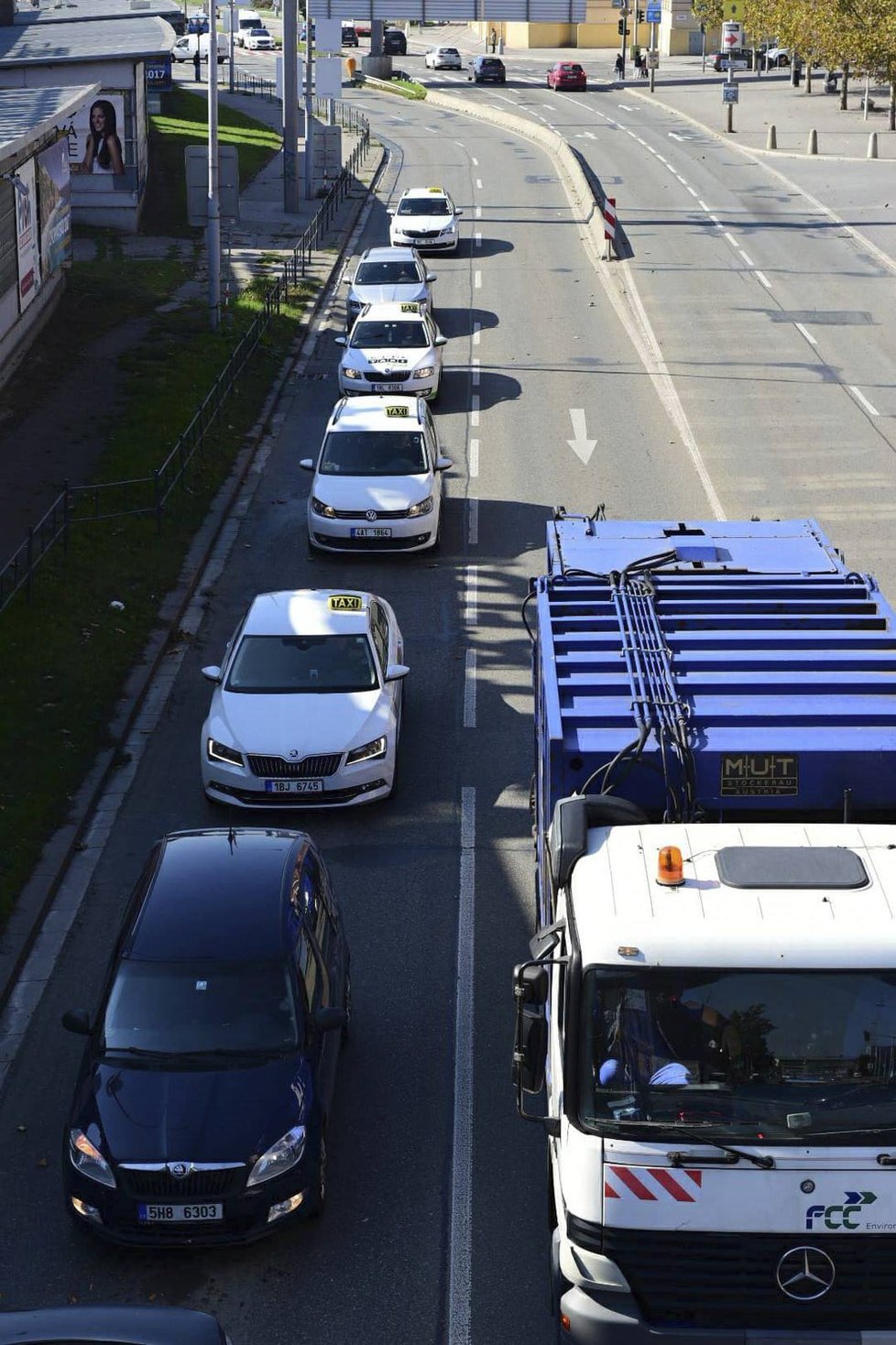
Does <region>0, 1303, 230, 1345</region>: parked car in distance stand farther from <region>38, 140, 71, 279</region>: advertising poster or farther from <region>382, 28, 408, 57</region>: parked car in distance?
<region>382, 28, 408, 57</region>: parked car in distance

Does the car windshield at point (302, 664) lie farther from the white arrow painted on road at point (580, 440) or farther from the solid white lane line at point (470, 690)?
the white arrow painted on road at point (580, 440)

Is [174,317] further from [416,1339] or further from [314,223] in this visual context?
[416,1339]

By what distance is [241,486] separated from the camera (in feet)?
81.0

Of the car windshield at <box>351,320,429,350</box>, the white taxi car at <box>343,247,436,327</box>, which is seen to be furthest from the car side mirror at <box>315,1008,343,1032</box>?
the white taxi car at <box>343,247,436,327</box>

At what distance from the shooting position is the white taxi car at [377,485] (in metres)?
21.2

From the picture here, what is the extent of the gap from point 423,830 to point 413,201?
31698 millimetres

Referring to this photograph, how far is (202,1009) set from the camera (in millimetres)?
9320

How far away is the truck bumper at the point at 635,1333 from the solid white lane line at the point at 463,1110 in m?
1.51

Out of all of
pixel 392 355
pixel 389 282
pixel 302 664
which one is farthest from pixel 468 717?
pixel 389 282

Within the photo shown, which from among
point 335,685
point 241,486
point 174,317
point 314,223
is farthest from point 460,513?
point 314,223

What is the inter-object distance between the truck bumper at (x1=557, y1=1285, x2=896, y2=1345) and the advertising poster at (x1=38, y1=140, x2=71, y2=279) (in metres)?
27.8

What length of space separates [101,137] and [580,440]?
20864 mm

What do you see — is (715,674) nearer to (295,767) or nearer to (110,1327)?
(295,767)

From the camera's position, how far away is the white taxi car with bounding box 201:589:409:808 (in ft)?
46.2
